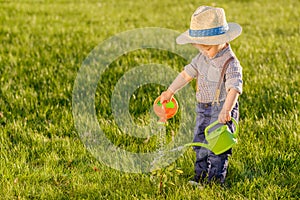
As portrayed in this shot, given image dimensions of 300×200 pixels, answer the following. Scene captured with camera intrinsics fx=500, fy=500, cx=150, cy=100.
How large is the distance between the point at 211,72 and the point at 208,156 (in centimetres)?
70

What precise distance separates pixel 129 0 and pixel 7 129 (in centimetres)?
881

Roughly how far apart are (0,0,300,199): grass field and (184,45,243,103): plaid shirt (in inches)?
25.7

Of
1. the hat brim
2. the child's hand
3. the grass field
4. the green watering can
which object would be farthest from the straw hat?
the grass field

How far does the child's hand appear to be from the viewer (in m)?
3.65

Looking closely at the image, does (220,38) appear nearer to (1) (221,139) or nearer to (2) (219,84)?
(2) (219,84)

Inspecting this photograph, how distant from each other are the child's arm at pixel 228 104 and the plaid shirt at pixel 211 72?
78 mm

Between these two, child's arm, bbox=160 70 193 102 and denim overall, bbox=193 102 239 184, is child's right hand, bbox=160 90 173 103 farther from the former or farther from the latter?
denim overall, bbox=193 102 239 184

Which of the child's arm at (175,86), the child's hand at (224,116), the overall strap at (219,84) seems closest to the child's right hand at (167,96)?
the child's arm at (175,86)

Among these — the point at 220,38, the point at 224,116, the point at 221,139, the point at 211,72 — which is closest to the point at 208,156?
the point at 221,139

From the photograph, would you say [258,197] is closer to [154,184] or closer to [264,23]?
[154,184]

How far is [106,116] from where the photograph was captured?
5.48 metres

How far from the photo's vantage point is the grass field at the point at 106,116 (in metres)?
4.00

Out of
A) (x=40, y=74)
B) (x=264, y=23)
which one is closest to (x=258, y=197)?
(x=40, y=74)

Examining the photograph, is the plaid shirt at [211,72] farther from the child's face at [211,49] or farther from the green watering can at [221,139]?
the green watering can at [221,139]
